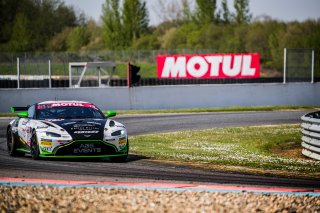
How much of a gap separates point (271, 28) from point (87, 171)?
5969 cm

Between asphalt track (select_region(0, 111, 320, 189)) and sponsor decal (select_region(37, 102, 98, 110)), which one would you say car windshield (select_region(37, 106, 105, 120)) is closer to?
sponsor decal (select_region(37, 102, 98, 110))

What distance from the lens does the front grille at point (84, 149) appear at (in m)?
12.5

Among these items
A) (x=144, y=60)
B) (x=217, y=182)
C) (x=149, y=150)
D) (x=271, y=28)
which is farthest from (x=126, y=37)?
(x=217, y=182)

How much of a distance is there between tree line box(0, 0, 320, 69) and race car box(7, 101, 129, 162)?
1880 inches

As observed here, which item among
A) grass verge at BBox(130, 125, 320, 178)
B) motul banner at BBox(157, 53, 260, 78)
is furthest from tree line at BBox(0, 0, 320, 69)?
grass verge at BBox(130, 125, 320, 178)

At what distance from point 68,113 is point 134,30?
69.8 metres

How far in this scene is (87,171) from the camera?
441 inches

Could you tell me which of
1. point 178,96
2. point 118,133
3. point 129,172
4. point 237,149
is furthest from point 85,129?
point 178,96

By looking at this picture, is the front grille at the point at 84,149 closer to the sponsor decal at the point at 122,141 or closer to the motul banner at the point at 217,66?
the sponsor decal at the point at 122,141

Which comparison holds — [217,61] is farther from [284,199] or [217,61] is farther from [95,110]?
[284,199]

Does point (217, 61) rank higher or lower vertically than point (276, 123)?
higher

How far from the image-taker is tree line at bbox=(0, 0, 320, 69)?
218ft

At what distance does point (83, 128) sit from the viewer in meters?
12.7

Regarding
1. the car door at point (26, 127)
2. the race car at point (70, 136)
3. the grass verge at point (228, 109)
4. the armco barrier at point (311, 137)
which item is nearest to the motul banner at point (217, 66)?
the grass verge at point (228, 109)
